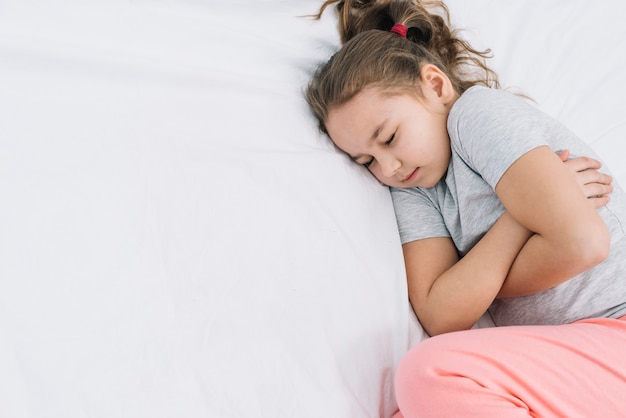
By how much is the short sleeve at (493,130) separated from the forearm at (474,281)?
84 millimetres

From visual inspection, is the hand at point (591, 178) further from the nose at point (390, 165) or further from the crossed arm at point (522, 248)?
the nose at point (390, 165)

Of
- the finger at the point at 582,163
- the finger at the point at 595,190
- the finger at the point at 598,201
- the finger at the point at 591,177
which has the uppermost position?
the finger at the point at 582,163

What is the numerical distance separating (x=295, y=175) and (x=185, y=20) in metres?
0.31

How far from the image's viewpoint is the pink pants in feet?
2.36

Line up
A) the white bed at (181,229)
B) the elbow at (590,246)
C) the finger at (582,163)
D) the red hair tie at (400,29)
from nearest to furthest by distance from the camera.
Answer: the white bed at (181,229)
the elbow at (590,246)
the finger at (582,163)
the red hair tie at (400,29)

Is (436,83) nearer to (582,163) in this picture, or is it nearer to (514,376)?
(582,163)

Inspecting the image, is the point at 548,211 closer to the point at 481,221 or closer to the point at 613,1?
the point at 481,221

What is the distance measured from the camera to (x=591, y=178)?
914 mm

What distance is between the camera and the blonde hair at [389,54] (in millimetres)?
985

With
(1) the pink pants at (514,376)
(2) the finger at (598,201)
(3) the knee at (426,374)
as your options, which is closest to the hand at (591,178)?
(2) the finger at (598,201)

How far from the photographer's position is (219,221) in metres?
0.82

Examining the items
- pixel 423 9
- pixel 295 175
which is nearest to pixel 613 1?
pixel 423 9

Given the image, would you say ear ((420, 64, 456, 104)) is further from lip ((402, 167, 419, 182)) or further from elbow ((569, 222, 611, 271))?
elbow ((569, 222, 611, 271))

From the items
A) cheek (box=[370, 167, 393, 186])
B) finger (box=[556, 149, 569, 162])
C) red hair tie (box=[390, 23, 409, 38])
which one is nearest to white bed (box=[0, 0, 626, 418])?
cheek (box=[370, 167, 393, 186])
